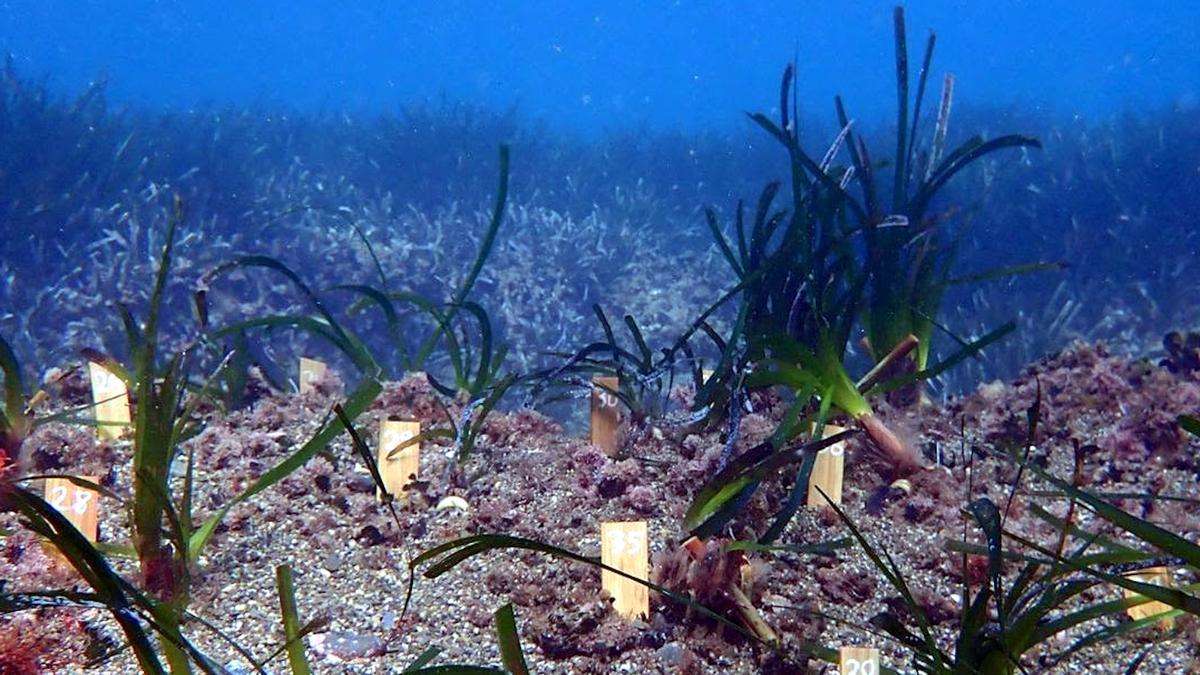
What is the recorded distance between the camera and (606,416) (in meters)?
3.45

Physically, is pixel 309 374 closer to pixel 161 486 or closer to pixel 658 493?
pixel 161 486

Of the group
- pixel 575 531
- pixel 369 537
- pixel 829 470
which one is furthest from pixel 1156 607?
pixel 369 537

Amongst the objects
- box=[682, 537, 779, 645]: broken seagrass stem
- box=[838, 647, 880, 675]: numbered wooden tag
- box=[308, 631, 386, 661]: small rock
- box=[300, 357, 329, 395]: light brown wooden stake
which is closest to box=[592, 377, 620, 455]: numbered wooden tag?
box=[682, 537, 779, 645]: broken seagrass stem

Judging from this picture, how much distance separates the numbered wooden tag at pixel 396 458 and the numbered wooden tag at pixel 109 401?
4.42ft

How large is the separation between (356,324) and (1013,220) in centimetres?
967

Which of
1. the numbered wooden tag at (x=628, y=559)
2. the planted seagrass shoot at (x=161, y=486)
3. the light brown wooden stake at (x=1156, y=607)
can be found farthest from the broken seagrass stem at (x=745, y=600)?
the planted seagrass shoot at (x=161, y=486)

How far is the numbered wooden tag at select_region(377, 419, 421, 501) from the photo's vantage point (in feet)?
9.96

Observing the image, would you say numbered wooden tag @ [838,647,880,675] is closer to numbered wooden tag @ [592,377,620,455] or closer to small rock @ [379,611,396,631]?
small rock @ [379,611,396,631]

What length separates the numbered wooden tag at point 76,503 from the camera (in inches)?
101

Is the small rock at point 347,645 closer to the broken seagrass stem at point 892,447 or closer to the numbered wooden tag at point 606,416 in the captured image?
the numbered wooden tag at point 606,416

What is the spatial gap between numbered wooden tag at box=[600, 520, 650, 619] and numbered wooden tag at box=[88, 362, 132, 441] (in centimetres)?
250

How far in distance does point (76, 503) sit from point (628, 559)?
1984mm

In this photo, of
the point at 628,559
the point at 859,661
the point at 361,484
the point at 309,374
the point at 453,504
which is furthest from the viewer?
the point at 309,374

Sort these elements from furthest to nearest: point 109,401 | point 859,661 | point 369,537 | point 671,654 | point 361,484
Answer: point 109,401 → point 361,484 → point 369,537 → point 671,654 → point 859,661
